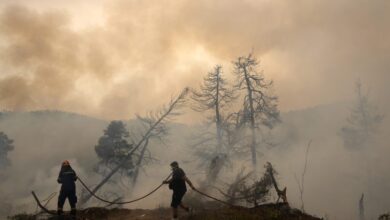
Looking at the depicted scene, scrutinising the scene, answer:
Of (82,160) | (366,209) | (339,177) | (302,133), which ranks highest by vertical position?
(302,133)

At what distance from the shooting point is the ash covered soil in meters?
13.6

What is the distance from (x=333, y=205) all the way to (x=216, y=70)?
2028 cm

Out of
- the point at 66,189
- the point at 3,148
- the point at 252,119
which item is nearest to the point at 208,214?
the point at 66,189

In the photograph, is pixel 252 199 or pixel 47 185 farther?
pixel 47 185

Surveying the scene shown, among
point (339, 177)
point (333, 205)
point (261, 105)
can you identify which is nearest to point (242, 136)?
point (261, 105)

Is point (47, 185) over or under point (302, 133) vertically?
under

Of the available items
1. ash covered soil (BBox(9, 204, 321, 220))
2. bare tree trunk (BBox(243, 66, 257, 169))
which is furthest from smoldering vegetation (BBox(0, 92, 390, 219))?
ash covered soil (BBox(9, 204, 321, 220))

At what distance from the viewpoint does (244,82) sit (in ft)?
117

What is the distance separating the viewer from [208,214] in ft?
47.6

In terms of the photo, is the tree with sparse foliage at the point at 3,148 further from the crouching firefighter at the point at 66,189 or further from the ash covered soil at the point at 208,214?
the crouching firefighter at the point at 66,189

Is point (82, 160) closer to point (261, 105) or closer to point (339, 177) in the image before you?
point (261, 105)

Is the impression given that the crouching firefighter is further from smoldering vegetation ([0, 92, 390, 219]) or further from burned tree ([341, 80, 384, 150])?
burned tree ([341, 80, 384, 150])

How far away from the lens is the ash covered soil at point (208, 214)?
13.6m

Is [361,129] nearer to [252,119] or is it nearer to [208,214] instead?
[252,119]
